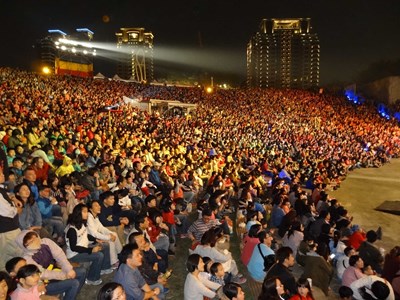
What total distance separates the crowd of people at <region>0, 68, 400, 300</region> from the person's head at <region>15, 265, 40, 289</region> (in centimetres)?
1

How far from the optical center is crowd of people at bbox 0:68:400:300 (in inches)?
191

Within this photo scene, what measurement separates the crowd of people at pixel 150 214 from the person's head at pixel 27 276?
0.01 m

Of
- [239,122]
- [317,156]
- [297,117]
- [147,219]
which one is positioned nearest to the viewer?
[147,219]

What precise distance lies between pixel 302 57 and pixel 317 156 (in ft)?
456

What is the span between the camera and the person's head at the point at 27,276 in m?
3.86

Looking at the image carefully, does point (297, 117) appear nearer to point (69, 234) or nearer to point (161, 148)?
point (161, 148)

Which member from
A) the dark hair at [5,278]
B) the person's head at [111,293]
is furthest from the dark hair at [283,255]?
the dark hair at [5,278]

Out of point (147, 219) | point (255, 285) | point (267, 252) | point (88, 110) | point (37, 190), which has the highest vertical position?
point (88, 110)

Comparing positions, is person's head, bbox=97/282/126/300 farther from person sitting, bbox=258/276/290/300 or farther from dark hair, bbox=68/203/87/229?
dark hair, bbox=68/203/87/229

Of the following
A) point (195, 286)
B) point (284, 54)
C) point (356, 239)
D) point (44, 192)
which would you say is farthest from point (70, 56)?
point (284, 54)

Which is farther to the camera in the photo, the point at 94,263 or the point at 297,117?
the point at 297,117

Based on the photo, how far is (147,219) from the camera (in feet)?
20.9

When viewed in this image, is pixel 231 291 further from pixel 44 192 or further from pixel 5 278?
pixel 44 192

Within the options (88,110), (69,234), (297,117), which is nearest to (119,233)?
(69,234)
